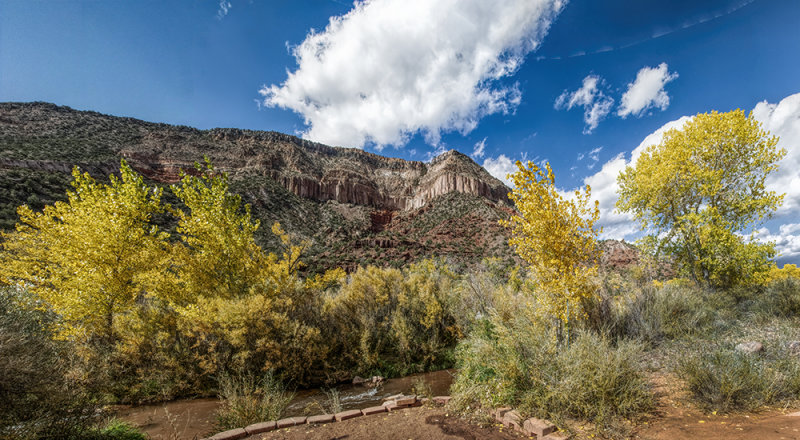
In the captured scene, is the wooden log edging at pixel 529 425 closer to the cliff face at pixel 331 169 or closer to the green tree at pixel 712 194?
the green tree at pixel 712 194

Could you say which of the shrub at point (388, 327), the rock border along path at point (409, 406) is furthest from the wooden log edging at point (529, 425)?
the shrub at point (388, 327)

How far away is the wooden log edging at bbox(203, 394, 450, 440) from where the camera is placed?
5.17 metres

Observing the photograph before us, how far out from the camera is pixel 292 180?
65438 millimetres

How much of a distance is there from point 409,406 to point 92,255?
953cm

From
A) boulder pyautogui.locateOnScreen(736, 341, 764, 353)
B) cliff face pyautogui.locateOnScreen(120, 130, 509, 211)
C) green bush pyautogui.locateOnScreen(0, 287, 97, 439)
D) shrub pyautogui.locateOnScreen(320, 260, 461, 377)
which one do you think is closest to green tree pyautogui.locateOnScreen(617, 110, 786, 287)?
boulder pyautogui.locateOnScreen(736, 341, 764, 353)

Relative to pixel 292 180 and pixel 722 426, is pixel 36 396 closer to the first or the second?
pixel 722 426

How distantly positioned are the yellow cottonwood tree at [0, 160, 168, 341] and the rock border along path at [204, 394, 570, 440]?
5765 mm

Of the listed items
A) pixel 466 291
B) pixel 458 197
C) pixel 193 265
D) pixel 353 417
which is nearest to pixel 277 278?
pixel 193 265

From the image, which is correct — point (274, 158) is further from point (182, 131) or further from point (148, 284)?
point (148, 284)

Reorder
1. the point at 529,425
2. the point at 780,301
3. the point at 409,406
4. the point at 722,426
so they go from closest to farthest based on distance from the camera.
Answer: the point at 722,426 < the point at 529,425 < the point at 409,406 < the point at 780,301

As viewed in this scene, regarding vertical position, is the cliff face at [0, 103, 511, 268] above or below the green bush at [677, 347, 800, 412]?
above

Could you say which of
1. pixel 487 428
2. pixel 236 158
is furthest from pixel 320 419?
pixel 236 158

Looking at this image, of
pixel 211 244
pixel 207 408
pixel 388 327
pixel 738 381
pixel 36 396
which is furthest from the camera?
pixel 388 327

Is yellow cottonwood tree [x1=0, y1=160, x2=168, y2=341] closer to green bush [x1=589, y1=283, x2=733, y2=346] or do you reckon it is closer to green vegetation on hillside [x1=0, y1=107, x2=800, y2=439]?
green vegetation on hillside [x1=0, y1=107, x2=800, y2=439]
